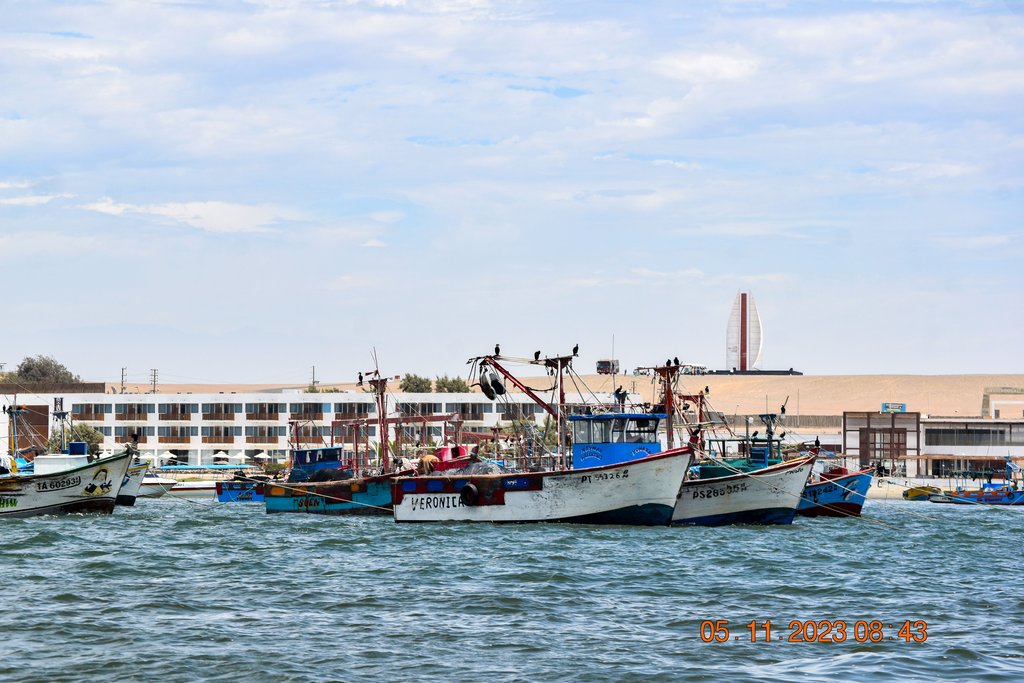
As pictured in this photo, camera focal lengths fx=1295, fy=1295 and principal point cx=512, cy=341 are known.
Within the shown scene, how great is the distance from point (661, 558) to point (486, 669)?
676 inches

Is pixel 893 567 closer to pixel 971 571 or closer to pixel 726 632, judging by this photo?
pixel 971 571

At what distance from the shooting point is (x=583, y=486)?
47.7 meters

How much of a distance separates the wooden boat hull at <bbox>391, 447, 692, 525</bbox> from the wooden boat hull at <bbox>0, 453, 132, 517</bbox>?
657 inches

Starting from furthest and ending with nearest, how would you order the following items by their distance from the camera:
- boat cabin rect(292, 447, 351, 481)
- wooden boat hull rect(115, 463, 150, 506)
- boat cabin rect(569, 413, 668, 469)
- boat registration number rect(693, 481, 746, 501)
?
boat cabin rect(292, 447, 351, 481), wooden boat hull rect(115, 463, 150, 506), boat registration number rect(693, 481, 746, 501), boat cabin rect(569, 413, 668, 469)

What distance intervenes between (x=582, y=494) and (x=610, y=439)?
3571 mm

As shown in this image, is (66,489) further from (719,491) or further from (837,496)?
(837,496)

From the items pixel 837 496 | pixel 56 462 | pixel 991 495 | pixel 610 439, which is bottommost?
pixel 991 495

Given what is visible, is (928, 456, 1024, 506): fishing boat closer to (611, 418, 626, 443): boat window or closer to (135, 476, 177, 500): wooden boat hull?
(611, 418, 626, 443): boat window

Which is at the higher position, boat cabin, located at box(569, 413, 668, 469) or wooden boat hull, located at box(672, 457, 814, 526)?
boat cabin, located at box(569, 413, 668, 469)

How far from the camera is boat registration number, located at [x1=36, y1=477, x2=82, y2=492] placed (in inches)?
2172

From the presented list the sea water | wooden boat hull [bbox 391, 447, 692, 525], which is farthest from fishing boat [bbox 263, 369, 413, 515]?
the sea water

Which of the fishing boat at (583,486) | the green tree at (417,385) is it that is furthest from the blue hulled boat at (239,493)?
the green tree at (417,385)

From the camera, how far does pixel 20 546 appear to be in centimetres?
4212

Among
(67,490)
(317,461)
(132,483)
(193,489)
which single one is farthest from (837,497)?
(193,489)
